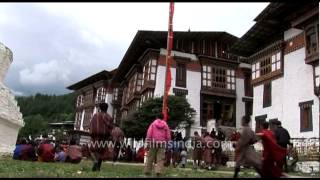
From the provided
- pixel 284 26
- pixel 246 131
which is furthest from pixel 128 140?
pixel 246 131

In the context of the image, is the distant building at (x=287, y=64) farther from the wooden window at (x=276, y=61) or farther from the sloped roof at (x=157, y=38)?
the sloped roof at (x=157, y=38)

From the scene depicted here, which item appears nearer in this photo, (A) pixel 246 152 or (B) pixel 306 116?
(A) pixel 246 152

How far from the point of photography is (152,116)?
1367 inches

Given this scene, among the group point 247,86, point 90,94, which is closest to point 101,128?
point 247,86

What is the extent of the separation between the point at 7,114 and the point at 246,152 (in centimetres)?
1118

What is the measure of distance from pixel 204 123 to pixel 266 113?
10.2 meters

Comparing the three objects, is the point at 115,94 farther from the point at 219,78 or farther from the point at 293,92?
the point at 293,92

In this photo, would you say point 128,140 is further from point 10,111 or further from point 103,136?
point 103,136

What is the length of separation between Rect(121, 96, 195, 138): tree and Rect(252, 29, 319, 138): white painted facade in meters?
7.95

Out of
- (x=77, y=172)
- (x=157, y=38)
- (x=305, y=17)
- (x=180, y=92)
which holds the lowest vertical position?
(x=77, y=172)

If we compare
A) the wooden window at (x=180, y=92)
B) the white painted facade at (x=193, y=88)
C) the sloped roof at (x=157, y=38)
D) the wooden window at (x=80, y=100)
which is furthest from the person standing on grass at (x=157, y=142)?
the wooden window at (x=80, y=100)

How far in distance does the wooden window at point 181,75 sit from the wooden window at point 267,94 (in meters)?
10.9

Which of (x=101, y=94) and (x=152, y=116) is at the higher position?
(x=101, y=94)

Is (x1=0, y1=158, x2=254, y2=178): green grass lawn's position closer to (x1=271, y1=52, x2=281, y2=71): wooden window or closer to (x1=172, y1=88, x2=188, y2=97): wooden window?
(x1=271, y1=52, x2=281, y2=71): wooden window
